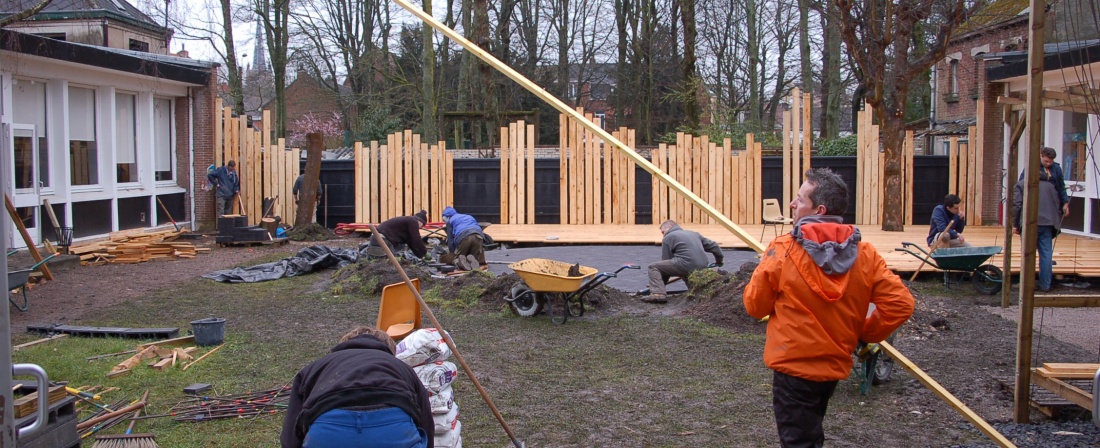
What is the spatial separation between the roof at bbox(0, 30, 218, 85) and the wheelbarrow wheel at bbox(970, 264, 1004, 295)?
1080cm

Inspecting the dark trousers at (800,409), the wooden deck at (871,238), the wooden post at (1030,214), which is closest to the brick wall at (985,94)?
the wooden deck at (871,238)

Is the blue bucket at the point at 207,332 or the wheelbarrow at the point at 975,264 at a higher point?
the wheelbarrow at the point at 975,264

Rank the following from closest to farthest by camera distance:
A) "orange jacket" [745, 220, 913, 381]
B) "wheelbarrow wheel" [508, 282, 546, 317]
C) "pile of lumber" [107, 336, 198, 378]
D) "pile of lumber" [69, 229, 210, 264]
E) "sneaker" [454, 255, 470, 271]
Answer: "orange jacket" [745, 220, 913, 381] → "pile of lumber" [107, 336, 198, 378] → "wheelbarrow wheel" [508, 282, 546, 317] → "sneaker" [454, 255, 470, 271] → "pile of lumber" [69, 229, 210, 264]

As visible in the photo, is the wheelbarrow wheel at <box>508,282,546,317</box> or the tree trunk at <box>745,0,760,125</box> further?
the tree trunk at <box>745,0,760,125</box>

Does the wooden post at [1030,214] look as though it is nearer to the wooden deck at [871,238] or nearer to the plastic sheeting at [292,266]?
the wooden deck at [871,238]

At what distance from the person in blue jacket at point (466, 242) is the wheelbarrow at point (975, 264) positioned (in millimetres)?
5918

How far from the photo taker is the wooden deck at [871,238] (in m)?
12.0

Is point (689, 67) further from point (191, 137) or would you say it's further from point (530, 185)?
point (191, 137)

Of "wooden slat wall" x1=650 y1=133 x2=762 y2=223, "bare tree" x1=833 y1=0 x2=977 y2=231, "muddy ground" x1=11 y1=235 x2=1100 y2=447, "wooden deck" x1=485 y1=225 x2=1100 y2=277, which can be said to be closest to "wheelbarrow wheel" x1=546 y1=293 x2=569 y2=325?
→ "muddy ground" x1=11 y1=235 x2=1100 y2=447

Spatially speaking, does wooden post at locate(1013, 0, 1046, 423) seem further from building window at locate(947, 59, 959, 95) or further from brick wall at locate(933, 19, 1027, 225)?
building window at locate(947, 59, 959, 95)

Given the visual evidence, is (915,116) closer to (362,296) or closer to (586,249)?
(586,249)

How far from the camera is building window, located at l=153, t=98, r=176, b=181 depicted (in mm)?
18266

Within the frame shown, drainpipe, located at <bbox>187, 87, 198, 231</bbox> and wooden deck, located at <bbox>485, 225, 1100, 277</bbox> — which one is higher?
drainpipe, located at <bbox>187, 87, 198, 231</bbox>

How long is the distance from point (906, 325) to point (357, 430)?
656 centimetres
